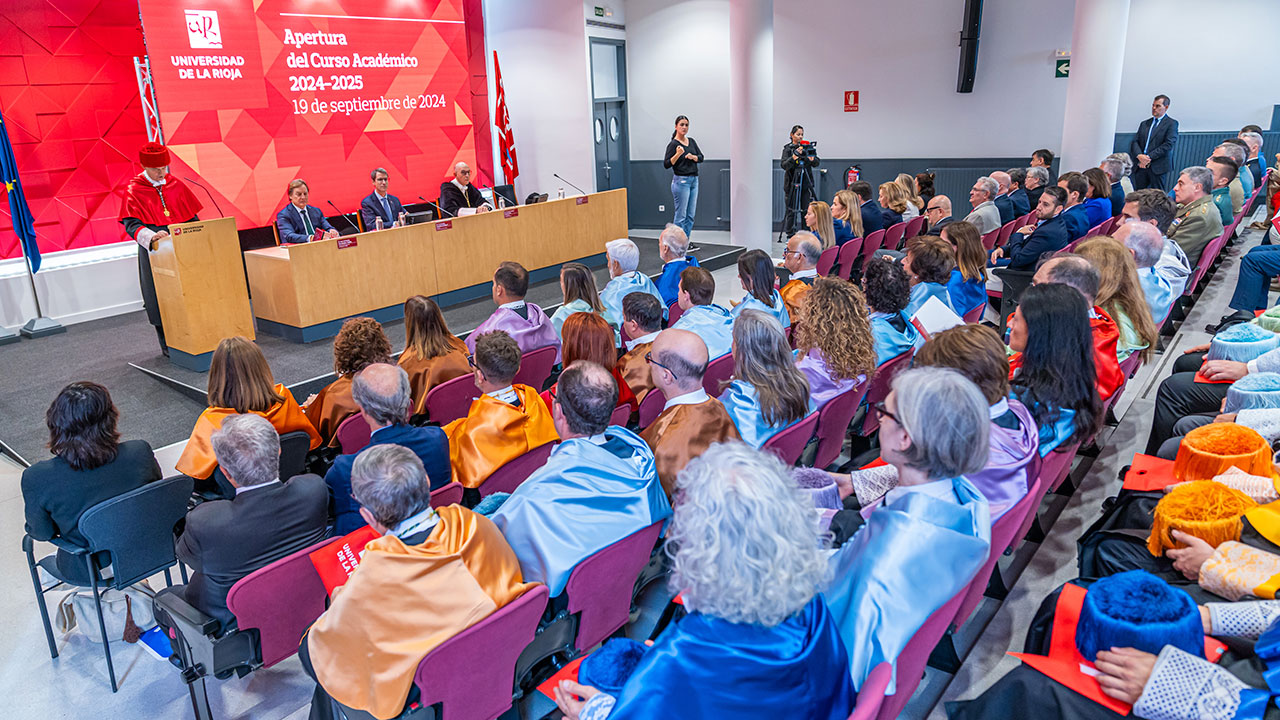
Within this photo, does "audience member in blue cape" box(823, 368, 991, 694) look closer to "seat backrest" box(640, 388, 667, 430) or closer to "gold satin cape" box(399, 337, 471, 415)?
"seat backrest" box(640, 388, 667, 430)

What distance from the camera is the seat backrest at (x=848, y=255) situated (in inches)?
274

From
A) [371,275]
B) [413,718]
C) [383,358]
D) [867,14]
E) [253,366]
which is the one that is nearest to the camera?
[413,718]

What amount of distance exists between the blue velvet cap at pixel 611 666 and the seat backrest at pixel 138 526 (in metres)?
1.97

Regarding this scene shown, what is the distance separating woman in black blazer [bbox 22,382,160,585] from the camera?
298cm

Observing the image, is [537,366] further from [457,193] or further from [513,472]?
[457,193]

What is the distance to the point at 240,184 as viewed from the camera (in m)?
8.57

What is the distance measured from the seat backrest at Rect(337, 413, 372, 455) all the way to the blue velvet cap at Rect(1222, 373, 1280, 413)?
3541 mm

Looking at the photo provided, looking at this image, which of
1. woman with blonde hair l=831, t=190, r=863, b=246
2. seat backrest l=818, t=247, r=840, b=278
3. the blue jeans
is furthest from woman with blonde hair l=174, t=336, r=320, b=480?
the blue jeans

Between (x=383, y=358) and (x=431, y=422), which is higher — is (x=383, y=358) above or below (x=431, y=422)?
above

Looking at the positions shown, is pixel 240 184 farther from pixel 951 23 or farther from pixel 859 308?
pixel 951 23

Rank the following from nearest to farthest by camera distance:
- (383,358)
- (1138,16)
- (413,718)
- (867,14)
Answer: (413,718) < (383,358) < (1138,16) < (867,14)

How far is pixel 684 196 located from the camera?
1027cm

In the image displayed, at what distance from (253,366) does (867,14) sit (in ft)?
34.7

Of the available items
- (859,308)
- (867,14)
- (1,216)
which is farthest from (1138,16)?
(1,216)
